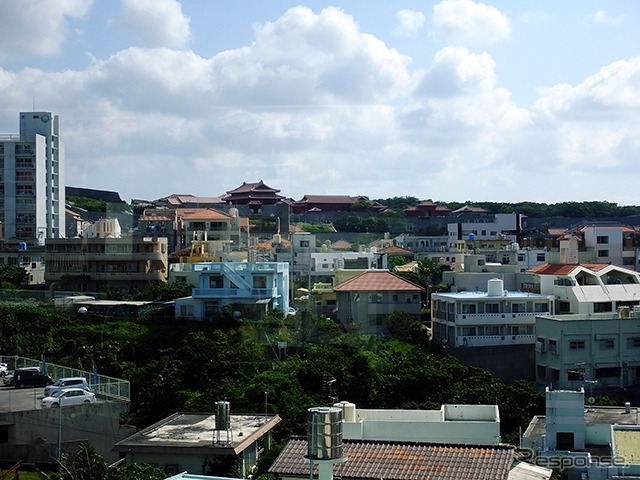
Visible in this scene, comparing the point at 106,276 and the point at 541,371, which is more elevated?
the point at 106,276

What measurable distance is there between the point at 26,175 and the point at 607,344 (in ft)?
44.1

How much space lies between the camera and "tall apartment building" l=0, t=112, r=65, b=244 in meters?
20.2

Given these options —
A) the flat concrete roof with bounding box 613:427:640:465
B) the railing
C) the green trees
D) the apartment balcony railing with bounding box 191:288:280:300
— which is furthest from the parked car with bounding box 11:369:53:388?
the flat concrete roof with bounding box 613:427:640:465

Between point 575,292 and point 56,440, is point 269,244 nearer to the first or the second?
point 575,292

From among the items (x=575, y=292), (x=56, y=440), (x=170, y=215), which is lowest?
(x=56, y=440)

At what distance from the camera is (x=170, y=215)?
1947 cm

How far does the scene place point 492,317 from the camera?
1342cm

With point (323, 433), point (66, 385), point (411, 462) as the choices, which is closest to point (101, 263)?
point (66, 385)

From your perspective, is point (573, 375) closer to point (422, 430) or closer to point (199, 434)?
point (422, 430)

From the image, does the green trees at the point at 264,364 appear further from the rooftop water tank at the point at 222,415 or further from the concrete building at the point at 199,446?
the rooftop water tank at the point at 222,415

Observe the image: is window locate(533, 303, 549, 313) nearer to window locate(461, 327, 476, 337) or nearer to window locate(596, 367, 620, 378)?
window locate(461, 327, 476, 337)

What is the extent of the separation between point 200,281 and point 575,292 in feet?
18.6

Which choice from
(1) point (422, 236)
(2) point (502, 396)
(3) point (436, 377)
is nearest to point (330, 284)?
(3) point (436, 377)

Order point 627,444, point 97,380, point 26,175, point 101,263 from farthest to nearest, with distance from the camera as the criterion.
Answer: point 26,175 → point 101,263 → point 97,380 → point 627,444
